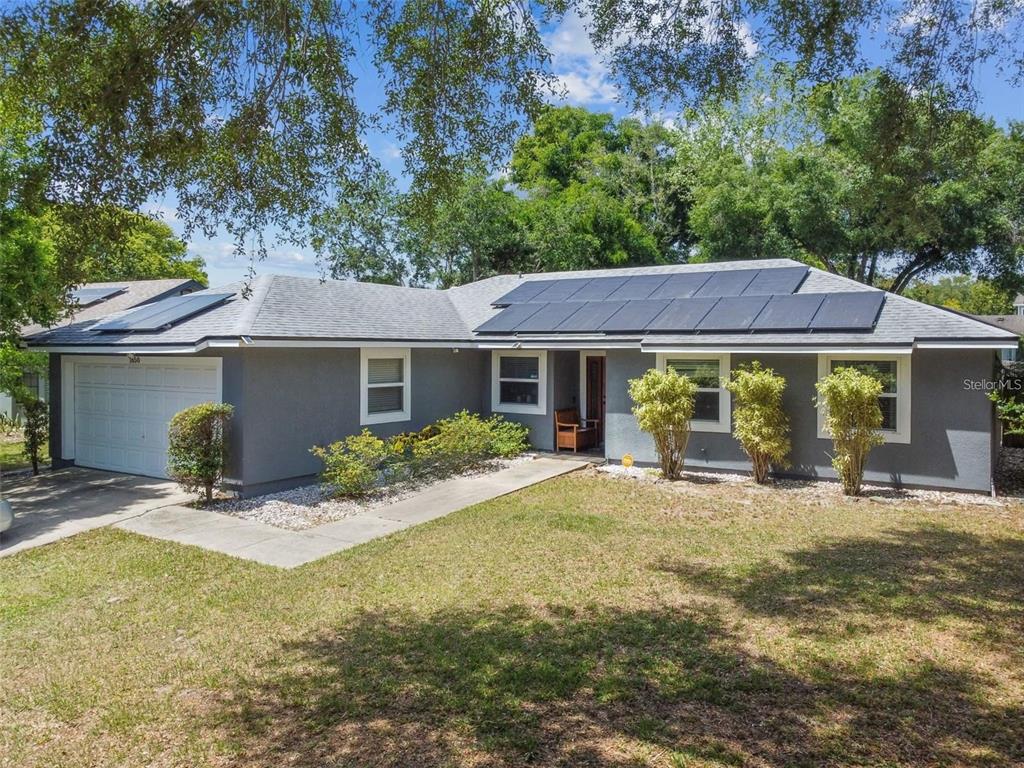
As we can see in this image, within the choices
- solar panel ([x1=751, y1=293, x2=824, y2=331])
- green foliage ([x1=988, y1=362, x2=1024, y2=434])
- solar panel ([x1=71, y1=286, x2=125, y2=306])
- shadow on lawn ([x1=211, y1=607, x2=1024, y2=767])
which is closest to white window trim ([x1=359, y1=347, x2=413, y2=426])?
solar panel ([x1=751, y1=293, x2=824, y2=331])

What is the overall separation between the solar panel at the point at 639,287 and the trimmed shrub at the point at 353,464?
6880 mm

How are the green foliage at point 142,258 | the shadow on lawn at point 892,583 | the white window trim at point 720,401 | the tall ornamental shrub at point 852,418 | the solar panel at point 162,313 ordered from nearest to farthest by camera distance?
the green foliage at point 142,258
the shadow on lawn at point 892,583
the tall ornamental shrub at point 852,418
the solar panel at point 162,313
the white window trim at point 720,401

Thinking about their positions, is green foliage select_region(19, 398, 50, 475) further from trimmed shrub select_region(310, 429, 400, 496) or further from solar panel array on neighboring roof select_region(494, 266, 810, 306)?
solar panel array on neighboring roof select_region(494, 266, 810, 306)

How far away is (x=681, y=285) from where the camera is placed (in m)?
15.6

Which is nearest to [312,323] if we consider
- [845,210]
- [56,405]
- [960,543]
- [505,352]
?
[505,352]

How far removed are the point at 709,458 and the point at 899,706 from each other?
892 centimetres

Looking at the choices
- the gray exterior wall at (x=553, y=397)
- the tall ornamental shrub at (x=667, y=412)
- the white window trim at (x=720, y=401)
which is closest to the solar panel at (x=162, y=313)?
the gray exterior wall at (x=553, y=397)

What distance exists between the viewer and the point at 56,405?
14172 millimetres

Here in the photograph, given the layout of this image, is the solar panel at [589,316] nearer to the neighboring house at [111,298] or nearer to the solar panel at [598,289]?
the solar panel at [598,289]

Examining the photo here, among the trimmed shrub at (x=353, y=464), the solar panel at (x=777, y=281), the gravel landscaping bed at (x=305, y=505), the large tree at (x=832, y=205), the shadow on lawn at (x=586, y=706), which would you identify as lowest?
the shadow on lawn at (x=586, y=706)

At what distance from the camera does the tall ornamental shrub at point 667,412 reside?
12297 mm

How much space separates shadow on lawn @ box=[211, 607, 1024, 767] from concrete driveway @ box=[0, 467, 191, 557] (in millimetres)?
5761

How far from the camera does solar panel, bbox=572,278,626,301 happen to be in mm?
16094

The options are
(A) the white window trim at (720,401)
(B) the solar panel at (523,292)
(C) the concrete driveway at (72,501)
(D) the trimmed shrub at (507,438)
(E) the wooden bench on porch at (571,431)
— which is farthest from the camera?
(B) the solar panel at (523,292)
